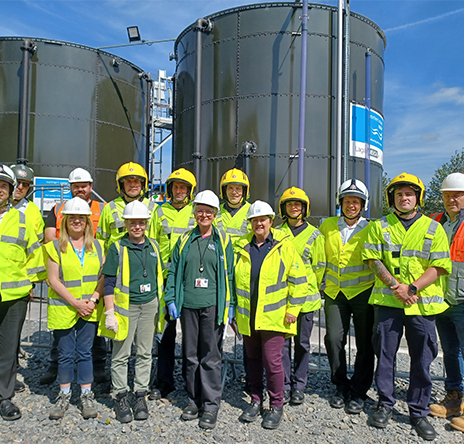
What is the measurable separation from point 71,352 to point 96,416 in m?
0.65

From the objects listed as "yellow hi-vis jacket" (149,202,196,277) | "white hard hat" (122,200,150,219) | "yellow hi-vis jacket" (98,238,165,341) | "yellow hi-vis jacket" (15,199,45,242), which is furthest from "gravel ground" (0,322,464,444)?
"white hard hat" (122,200,150,219)

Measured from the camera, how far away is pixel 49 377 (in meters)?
4.43

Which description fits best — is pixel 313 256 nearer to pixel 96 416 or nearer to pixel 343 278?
pixel 343 278

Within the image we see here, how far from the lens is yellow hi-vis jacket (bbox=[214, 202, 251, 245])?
14.4 feet

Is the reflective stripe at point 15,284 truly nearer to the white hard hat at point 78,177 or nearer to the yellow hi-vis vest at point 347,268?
the white hard hat at point 78,177

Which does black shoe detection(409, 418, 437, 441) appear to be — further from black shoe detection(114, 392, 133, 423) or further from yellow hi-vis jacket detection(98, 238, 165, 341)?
yellow hi-vis jacket detection(98, 238, 165, 341)

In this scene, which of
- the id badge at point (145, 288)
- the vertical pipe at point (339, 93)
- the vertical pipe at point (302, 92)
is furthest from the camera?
the vertical pipe at point (339, 93)

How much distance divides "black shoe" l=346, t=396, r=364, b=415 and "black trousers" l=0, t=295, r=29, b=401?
11.0 ft

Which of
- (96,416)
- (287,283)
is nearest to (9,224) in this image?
(96,416)

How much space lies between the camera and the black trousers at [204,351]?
12.0ft

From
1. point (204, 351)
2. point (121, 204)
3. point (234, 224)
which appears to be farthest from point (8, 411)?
point (234, 224)

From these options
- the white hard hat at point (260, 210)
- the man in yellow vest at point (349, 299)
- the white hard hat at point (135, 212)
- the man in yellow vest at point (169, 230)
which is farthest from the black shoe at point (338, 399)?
the white hard hat at point (135, 212)

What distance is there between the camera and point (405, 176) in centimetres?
360

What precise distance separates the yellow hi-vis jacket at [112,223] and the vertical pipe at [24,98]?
699cm
